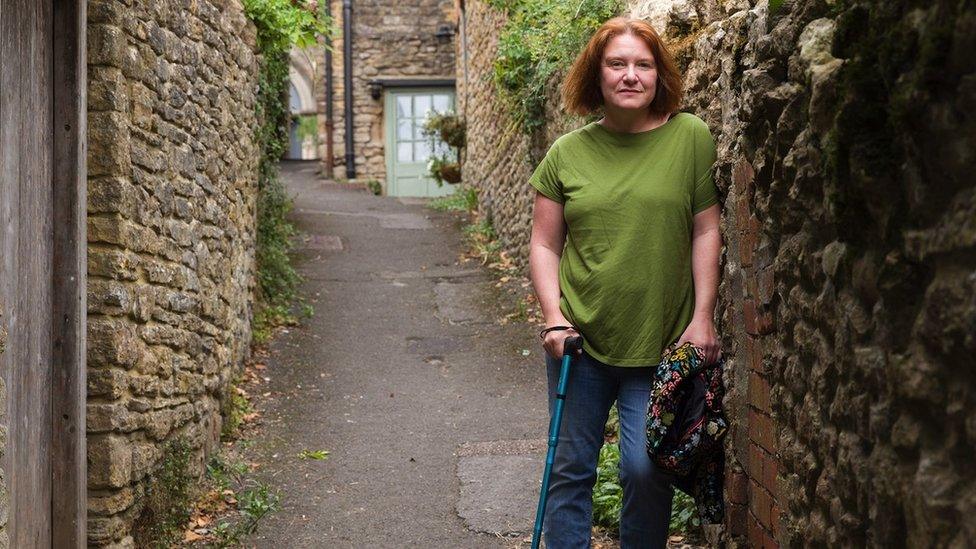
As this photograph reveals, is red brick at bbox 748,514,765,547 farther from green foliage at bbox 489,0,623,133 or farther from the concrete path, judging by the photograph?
green foliage at bbox 489,0,623,133

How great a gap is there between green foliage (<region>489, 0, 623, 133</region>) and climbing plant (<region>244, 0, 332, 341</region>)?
1.67 m

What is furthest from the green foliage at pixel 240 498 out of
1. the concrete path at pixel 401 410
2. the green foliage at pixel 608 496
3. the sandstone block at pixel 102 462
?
the green foliage at pixel 608 496

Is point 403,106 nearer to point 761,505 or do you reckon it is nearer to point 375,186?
point 375,186

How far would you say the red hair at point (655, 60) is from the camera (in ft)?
10.8

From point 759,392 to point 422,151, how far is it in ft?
53.4

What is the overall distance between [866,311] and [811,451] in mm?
570

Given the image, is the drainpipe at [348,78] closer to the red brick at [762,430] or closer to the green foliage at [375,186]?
the green foliage at [375,186]

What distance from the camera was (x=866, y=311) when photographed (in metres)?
2.12

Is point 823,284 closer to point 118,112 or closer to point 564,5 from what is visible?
point 118,112

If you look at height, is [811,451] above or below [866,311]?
below

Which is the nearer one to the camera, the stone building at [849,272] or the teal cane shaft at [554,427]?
the stone building at [849,272]

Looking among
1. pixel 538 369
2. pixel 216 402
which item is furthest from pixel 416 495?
pixel 538 369

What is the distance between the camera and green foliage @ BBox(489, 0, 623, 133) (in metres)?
7.16

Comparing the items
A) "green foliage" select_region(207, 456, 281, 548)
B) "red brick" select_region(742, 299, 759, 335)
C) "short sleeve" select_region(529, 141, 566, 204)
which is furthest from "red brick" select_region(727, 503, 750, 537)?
"green foliage" select_region(207, 456, 281, 548)
